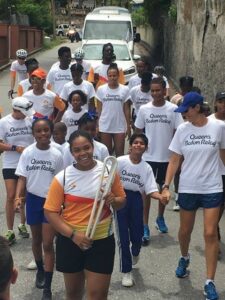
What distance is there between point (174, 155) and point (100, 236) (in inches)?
65.4

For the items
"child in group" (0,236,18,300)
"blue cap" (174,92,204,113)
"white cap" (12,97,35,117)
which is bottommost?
"white cap" (12,97,35,117)

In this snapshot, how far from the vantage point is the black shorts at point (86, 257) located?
403 cm

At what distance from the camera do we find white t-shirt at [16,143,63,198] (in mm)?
5309

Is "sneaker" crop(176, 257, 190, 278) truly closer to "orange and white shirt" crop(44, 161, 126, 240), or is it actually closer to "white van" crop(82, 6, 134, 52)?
"orange and white shirt" crop(44, 161, 126, 240)

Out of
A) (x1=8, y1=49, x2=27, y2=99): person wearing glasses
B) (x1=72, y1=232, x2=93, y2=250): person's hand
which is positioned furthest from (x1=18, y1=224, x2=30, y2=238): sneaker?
(x1=8, y1=49, x2=27, y2=99): person wearing glasses

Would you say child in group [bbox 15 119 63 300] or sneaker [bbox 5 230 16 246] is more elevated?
child in group [bbox 15 119 63 300]

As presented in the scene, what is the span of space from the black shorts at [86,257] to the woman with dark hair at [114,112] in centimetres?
445

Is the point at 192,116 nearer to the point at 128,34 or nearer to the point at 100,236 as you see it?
the point at 100,236

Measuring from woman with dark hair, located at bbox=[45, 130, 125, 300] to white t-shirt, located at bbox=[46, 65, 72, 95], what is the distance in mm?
5477

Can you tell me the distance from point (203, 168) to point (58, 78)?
16.1ft

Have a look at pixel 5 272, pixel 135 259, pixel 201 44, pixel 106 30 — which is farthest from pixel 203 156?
pixel 106 30

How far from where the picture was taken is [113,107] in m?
8.49

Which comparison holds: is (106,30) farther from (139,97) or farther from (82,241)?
(82,241)

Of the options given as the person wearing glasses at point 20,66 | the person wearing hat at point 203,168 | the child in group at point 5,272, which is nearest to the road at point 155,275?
the person wearing hat at point 203,168
